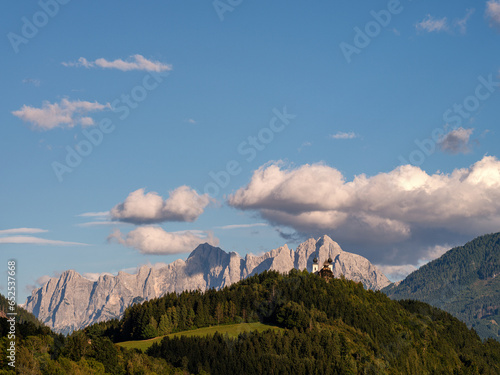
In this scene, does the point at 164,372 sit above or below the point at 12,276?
below

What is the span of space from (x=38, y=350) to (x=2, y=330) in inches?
485

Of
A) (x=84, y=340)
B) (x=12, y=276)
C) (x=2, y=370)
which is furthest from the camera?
(x=84, y=340)

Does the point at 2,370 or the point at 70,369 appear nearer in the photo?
the point at 2,370

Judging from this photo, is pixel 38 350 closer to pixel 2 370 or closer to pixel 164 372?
pixel 2 370

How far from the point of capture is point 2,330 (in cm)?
18250

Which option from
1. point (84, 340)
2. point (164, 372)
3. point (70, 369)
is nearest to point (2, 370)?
point (70, 369)

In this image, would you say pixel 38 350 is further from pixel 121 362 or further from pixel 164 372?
pixel 164 372

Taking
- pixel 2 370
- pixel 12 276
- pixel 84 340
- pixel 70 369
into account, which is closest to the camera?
pixel 12 276

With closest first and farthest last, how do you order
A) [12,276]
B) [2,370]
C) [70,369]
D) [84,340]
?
Answer: [12,276], [2,370], [70,369], [84,340]

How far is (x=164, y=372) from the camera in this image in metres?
194

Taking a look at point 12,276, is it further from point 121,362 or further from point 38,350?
point 121,362

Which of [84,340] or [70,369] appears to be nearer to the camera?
[70,369]

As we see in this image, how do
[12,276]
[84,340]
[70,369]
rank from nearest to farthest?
1. [12,276]
2. [70,369]
3. [84,340]

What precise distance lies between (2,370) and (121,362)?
39.3m
